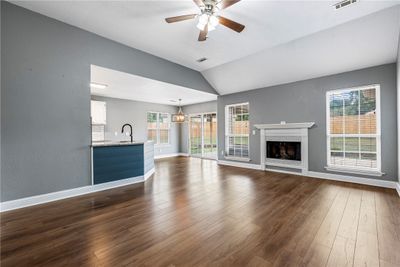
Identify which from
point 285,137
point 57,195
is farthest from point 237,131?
point 57,195

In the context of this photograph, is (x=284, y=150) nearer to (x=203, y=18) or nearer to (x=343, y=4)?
(x=343, y=4)

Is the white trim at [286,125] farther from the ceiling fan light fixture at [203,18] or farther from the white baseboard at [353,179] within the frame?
the ceiling fan light fixture at [203,18]

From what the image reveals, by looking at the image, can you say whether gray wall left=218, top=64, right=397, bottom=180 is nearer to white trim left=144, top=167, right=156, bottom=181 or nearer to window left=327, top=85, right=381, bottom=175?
window left=327, top=85, right=381, bottom=175

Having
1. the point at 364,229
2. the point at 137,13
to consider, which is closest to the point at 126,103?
the point at 137,13

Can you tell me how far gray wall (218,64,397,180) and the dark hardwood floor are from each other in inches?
Result: 48.4

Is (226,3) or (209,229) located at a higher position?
(226,3)

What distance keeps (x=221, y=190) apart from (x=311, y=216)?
1.66 m

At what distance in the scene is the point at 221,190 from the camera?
12.1ft

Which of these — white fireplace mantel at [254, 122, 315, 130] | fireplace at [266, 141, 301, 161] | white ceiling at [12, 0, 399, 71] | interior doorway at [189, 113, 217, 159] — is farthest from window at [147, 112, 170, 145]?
fireplace at [266, 141, 301, 161]

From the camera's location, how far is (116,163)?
400cm

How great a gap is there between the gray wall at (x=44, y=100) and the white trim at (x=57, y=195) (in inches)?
3.1

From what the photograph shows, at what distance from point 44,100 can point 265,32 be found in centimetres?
435

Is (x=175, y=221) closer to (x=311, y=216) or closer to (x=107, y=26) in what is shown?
(x=311, y=216)

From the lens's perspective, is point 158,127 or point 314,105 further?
point 158,127
